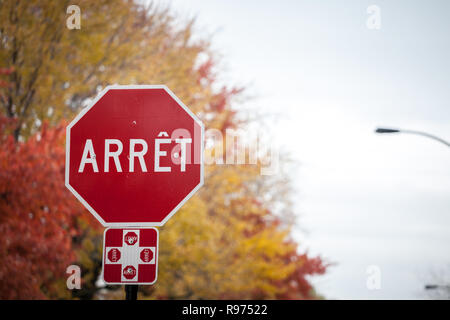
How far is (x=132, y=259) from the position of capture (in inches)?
140

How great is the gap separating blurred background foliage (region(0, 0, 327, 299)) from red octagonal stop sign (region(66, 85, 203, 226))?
495cm

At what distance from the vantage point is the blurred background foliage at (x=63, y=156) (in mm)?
8445

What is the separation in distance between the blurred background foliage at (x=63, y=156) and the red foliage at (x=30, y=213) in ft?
0.06

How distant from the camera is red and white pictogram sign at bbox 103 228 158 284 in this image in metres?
3.53

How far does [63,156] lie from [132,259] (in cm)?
567

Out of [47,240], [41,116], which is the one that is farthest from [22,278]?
[41,116]

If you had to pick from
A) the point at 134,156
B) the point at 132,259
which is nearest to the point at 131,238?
the point at 132,259

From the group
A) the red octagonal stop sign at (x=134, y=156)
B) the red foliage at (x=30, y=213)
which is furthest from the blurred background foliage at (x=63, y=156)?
the red octagonal stop sign at (x=134, y=156)

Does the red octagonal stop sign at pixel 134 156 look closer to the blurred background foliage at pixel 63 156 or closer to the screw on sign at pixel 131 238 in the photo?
the screw on sign at pixel 131 238

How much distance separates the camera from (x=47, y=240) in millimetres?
8820

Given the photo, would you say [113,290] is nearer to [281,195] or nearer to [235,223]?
[235,223]

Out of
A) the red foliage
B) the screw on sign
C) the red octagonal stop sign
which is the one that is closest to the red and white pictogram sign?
the screw on sign

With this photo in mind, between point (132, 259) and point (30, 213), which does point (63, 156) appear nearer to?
point (30, 213)

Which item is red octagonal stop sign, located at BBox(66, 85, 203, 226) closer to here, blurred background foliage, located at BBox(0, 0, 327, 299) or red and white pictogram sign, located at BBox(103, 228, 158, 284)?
red and white pictogram sign, located at BBox(103, 228, 158, 284)
